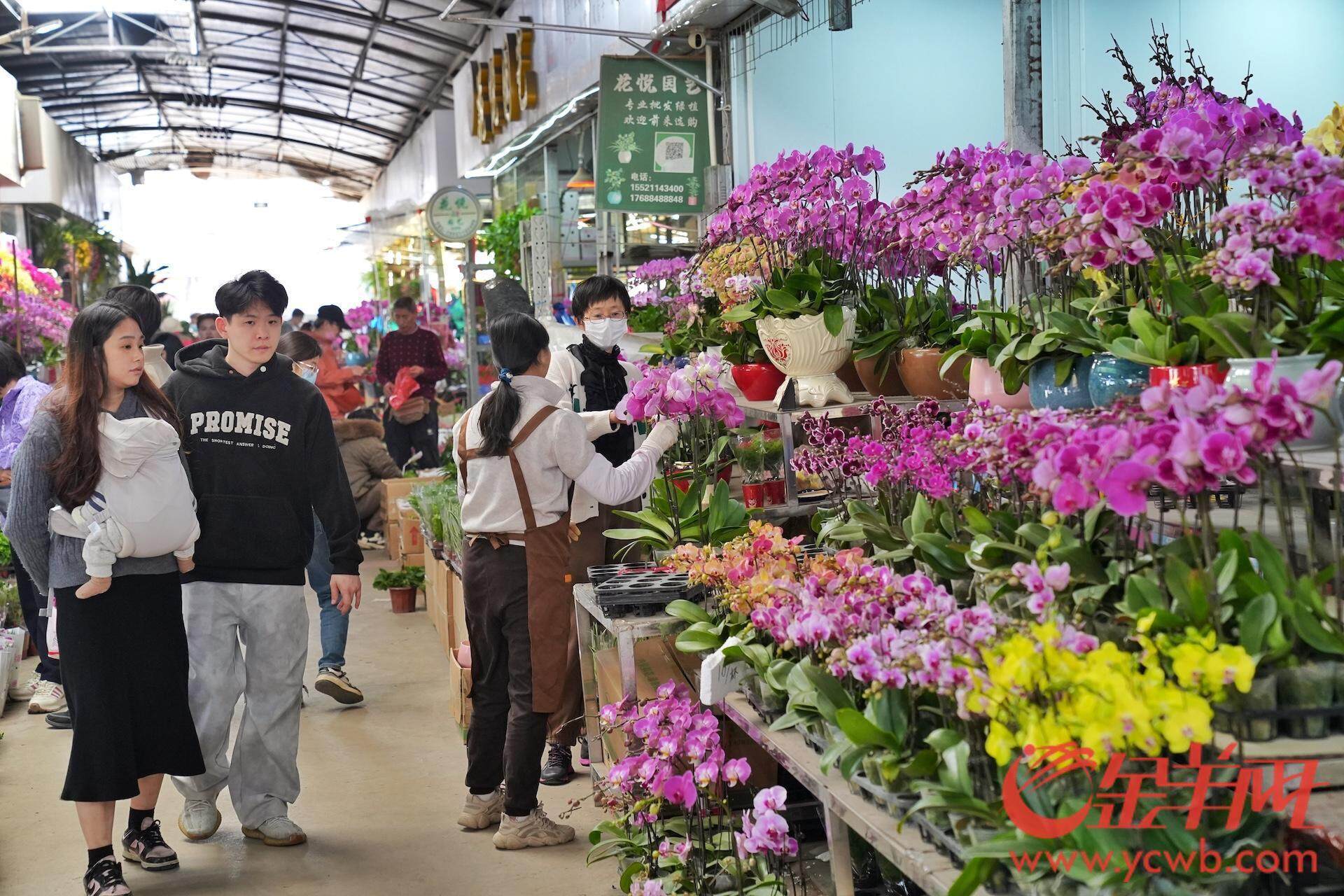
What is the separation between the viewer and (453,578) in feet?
17.7

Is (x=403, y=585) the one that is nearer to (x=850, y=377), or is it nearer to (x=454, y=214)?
(x=454, y=214)

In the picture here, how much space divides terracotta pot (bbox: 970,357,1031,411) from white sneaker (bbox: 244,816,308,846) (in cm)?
255

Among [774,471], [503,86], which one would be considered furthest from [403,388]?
[774,471]

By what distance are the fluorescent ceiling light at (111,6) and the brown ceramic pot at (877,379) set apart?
12212 millimetres


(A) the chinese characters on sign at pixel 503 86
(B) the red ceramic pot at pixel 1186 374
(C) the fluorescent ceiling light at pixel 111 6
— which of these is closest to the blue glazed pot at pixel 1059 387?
(B) the red ceramic pot at pixel 1186 374

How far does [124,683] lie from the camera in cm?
333

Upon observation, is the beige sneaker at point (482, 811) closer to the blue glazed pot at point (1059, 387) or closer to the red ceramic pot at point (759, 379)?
the red ceramic pot at point (759, 379)

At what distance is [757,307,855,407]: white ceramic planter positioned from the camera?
10.4 feet

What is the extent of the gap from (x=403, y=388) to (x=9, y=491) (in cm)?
408

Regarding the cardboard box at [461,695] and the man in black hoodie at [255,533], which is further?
the cardboard box at [461,695]

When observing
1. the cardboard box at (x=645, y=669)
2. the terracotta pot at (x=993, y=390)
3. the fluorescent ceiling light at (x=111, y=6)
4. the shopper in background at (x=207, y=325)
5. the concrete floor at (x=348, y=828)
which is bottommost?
the concrete floor at (x=348, y=828)

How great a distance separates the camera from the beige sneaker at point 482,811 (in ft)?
12.7

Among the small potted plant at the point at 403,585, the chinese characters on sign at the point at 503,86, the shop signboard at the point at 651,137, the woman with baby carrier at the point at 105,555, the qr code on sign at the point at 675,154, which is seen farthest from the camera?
the chinese characters on sign at the point at 503,86

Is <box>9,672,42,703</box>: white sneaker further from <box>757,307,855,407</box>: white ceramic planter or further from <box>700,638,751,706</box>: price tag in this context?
<box>700,638,751,706</box>: price tag
